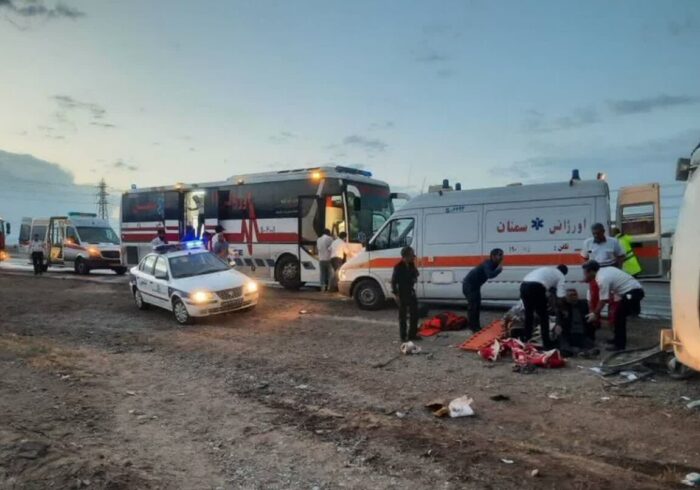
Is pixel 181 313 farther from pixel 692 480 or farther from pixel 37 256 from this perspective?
pixel 37 256

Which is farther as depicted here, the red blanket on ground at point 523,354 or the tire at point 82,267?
the tire at point 82,267

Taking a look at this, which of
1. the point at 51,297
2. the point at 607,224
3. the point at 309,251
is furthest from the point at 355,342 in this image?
the point at 51,297

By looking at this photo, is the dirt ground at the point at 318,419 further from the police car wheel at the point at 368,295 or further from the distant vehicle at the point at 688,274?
the police car wheel at the point at 368,295

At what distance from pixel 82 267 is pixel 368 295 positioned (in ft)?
55.5

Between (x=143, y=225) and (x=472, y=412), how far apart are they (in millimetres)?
18736

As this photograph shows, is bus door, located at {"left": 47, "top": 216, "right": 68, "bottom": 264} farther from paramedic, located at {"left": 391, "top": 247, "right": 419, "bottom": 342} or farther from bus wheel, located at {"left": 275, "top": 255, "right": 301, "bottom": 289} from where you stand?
paramedic, located at {"left": 391, "top": 247, "right": 419, "bottom": 342}

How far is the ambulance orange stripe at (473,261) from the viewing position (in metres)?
10.6

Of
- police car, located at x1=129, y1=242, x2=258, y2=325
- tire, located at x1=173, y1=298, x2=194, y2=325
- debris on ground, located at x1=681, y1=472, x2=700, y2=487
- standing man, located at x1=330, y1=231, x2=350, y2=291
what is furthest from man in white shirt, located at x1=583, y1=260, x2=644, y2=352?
standing man, located at x1=330, y1=231, x2=350, y2=291

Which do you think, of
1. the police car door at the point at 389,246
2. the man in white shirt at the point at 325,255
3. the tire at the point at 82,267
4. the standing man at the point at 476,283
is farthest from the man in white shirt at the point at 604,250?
the tire at the point at 82,267

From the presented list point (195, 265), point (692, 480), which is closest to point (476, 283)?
point (692, 480)

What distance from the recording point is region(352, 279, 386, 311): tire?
12602 mm

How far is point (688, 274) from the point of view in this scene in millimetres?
4145

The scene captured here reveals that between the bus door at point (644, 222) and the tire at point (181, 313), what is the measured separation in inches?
528

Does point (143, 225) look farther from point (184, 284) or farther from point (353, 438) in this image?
point (353, 438)
